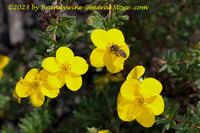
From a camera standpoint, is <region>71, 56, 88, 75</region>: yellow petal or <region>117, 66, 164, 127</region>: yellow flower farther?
<region>71, 56, 88, 75</region>: yellow petal

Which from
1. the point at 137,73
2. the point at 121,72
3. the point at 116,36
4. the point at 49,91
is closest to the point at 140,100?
the point at 137,73

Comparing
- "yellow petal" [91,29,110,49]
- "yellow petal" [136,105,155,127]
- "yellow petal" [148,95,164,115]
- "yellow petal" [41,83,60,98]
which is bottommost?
"yellow petal" [136,105,155,127]

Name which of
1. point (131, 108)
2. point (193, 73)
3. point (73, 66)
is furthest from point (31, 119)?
point (193, 73)

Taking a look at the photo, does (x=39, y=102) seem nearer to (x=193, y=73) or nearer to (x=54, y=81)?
(x=54, y=81)

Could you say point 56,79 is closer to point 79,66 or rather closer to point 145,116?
point 79,66

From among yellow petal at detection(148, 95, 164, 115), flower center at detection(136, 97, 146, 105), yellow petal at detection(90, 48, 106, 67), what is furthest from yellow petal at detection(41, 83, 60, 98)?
yellow petal at detection(148, 95, 164, 115)

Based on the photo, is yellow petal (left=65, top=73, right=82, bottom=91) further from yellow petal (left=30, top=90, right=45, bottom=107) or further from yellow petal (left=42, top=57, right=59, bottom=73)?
yellow petal (left=30, top=90, right=45, bottom=107)

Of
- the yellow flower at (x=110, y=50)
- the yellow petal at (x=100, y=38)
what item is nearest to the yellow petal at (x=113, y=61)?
the yellow flower at (x=110, y=50)
